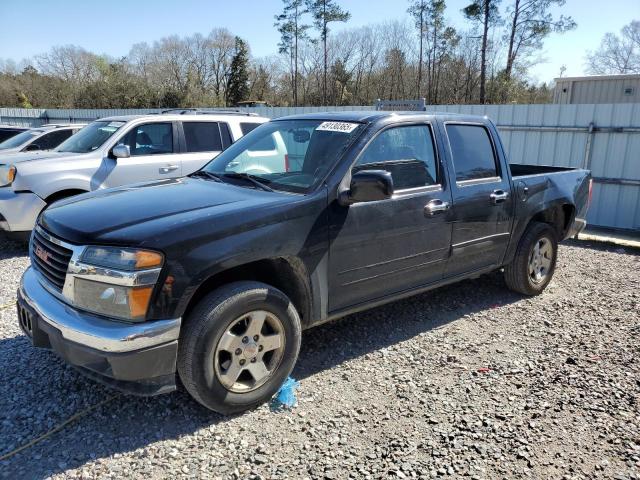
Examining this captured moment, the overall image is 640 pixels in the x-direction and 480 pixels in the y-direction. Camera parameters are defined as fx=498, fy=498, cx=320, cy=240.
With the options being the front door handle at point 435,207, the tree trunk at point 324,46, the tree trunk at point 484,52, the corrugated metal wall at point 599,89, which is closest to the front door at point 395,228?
the front door handle at point 435,207

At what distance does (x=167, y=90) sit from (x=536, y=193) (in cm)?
3865

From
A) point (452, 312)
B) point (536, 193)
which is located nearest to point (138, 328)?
point (452, 312)

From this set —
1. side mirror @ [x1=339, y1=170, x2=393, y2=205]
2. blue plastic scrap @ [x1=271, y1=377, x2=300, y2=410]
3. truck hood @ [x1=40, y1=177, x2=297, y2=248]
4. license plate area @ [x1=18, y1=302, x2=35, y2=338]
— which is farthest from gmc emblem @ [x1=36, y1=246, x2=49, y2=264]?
side mirror @ [x1=339, y1=170, x2=393, y2=205]

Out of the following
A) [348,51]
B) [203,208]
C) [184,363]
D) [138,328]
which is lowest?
[184,363]

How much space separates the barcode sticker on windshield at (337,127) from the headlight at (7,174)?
15.5 ft

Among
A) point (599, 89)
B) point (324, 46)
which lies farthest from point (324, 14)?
point (599, 89)

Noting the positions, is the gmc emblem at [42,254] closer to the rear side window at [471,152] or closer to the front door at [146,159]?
the rear side window at [471,152]

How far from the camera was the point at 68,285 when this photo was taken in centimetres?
280

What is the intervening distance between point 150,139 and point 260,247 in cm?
495

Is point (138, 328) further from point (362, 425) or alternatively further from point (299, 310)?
point (362, 425)

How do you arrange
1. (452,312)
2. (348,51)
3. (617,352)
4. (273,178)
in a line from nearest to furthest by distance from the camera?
(273,178) < (617,352) < (452,312) < (348,51)

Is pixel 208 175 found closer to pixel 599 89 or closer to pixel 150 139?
pixel 150 139

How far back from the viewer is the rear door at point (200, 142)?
24.0 ft

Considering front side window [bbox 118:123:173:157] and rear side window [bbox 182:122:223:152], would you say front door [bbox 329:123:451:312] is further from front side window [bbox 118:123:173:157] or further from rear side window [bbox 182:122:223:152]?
front side window [bbox 118:123:173:157]
